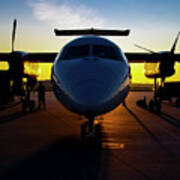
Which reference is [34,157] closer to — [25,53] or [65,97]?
[65,97]

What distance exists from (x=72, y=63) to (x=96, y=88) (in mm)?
1516

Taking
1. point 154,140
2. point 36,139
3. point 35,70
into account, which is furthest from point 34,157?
point 35,70

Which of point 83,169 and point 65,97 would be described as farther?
point 65,97

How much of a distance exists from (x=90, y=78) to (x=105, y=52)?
2.03 metres

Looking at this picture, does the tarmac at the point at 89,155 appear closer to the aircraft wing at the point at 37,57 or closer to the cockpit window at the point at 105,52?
the cockpit window at the point at 105,52

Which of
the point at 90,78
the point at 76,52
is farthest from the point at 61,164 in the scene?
the point at 76,52

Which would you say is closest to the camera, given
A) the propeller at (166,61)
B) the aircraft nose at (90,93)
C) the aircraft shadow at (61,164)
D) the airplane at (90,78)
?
the aircraft shadow at (61,164)

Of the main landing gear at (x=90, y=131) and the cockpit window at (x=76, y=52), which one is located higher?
the cockpit window at (x=76, y=52)

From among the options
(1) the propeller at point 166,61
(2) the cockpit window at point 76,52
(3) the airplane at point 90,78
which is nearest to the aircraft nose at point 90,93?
(3) the airplane at point 90,78

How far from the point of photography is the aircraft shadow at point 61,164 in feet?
12.4

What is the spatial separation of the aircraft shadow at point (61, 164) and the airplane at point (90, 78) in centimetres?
57

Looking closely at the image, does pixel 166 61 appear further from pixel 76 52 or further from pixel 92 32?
pixel 76 52

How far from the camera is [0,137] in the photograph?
6.70 meters

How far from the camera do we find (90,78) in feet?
15.0
